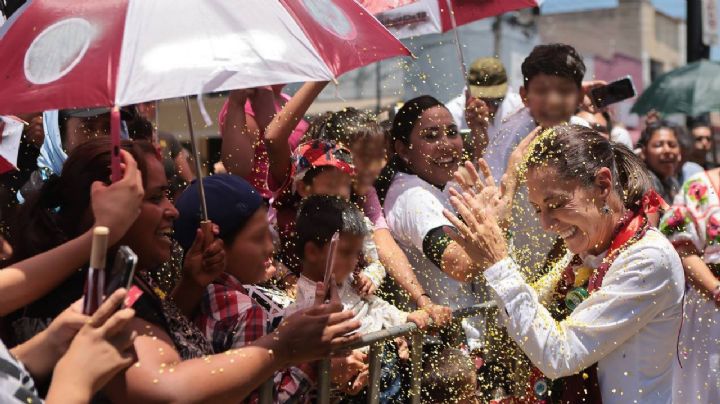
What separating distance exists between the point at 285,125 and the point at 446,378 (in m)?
1.22

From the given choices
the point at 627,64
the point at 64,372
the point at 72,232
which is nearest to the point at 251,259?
the point at 72,232

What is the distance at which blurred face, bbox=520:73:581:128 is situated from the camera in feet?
16.8

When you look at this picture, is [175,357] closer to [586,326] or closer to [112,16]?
[112,16]

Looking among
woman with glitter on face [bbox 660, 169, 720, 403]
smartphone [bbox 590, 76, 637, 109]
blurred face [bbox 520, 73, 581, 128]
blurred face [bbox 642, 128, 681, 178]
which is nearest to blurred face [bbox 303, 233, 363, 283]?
blurred face [bbox 520, 73, 581, 128]

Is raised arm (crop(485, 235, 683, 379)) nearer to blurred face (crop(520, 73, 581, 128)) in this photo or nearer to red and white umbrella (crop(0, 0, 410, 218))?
red and white umbrella (crop(0, 0, 410, 218))

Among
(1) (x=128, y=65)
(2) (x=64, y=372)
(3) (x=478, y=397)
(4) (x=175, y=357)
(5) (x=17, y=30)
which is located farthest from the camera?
(3) (x=478, y=397)

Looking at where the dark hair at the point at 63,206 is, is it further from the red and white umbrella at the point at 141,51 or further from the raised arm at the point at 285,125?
the raised arm at the point at 285,125

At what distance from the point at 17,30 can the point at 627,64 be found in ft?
92.7

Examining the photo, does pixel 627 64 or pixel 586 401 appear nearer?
pixel 586 401

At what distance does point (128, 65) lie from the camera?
2.84 m

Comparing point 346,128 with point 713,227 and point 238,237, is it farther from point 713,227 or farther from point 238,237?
point 713,227

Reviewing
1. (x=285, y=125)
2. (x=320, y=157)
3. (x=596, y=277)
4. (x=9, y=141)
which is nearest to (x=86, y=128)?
(x=9, y=141)

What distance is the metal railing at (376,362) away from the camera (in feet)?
10.3

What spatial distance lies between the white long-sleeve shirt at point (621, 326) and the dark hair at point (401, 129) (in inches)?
67.3
